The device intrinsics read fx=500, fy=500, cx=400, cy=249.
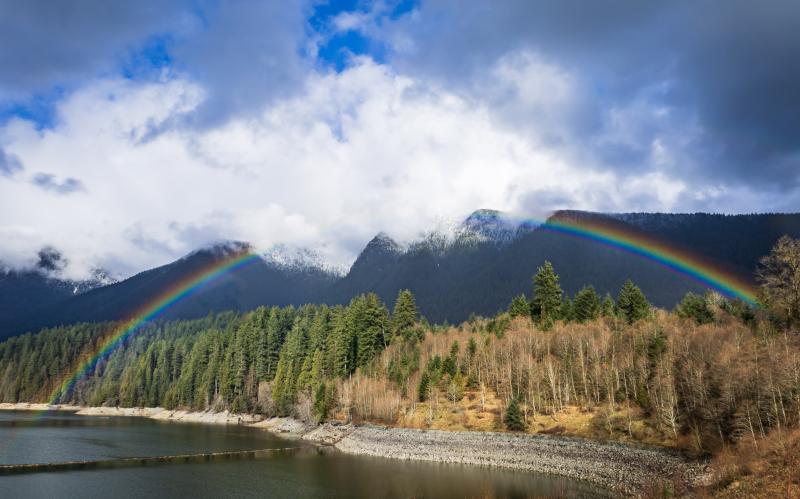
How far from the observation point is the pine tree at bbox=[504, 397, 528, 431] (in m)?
77.8

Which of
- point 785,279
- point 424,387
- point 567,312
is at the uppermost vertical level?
point 785,279

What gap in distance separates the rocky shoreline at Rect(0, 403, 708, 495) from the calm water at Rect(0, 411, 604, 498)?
3.42 meters

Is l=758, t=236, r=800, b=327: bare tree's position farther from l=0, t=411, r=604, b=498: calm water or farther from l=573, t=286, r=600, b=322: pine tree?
l=573, t=286, r=600, b=322: pine tree

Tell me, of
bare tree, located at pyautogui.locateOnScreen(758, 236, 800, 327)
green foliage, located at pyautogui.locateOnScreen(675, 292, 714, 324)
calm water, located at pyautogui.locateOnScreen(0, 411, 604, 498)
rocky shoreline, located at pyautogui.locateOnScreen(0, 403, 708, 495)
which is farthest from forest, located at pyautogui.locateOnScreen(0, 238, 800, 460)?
calm water, located at pyautogui.locateOnScreen(0, 411, 604, 498)

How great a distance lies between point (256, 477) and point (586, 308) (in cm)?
7549

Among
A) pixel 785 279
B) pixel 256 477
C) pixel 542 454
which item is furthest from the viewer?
pixel 542 454

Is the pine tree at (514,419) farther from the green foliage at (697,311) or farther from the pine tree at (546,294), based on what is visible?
the green foliage at (697,311)

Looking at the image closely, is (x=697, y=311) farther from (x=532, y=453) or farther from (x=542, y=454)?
(x=532, y=453)

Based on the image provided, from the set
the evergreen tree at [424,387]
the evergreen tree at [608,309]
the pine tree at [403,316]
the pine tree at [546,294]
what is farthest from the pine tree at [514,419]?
the pine tree at [403,316]

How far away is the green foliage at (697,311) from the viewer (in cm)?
9281

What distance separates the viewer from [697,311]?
319 feet

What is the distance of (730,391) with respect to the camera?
56.1 meters

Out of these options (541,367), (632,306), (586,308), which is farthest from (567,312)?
(541,367)

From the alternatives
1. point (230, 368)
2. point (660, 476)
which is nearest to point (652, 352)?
point (660, 476)
